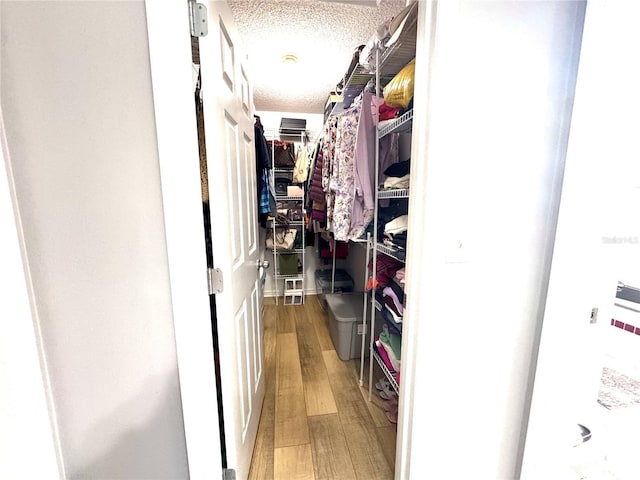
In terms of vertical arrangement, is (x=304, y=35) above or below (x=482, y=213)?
above

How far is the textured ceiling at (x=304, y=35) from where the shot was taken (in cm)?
145

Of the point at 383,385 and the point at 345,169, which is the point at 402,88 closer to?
the point at 345,169

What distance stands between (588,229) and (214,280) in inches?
46.6

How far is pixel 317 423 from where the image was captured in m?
1.46

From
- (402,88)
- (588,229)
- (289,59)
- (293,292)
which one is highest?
(289,59)

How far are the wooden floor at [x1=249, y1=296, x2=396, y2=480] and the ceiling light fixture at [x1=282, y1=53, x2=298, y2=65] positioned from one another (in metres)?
2.40

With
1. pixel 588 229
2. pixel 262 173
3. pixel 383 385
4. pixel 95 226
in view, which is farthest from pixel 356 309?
pixel 95 226

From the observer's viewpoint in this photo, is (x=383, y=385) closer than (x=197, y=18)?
No

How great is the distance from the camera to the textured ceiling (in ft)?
4.74

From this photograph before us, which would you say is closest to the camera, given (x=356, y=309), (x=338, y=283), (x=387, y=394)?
(x=387, y=394)

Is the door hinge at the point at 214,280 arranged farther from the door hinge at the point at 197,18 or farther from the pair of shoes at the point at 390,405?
the pair of shoes at the point at 390,405

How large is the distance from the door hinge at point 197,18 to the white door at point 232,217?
19mm

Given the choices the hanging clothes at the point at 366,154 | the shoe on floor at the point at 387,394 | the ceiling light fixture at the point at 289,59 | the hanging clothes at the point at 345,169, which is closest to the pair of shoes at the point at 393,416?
the shoe on floor at the point at 387,394

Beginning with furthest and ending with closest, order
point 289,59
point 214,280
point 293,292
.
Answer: point 293,292, point 289,59, point 214,280
